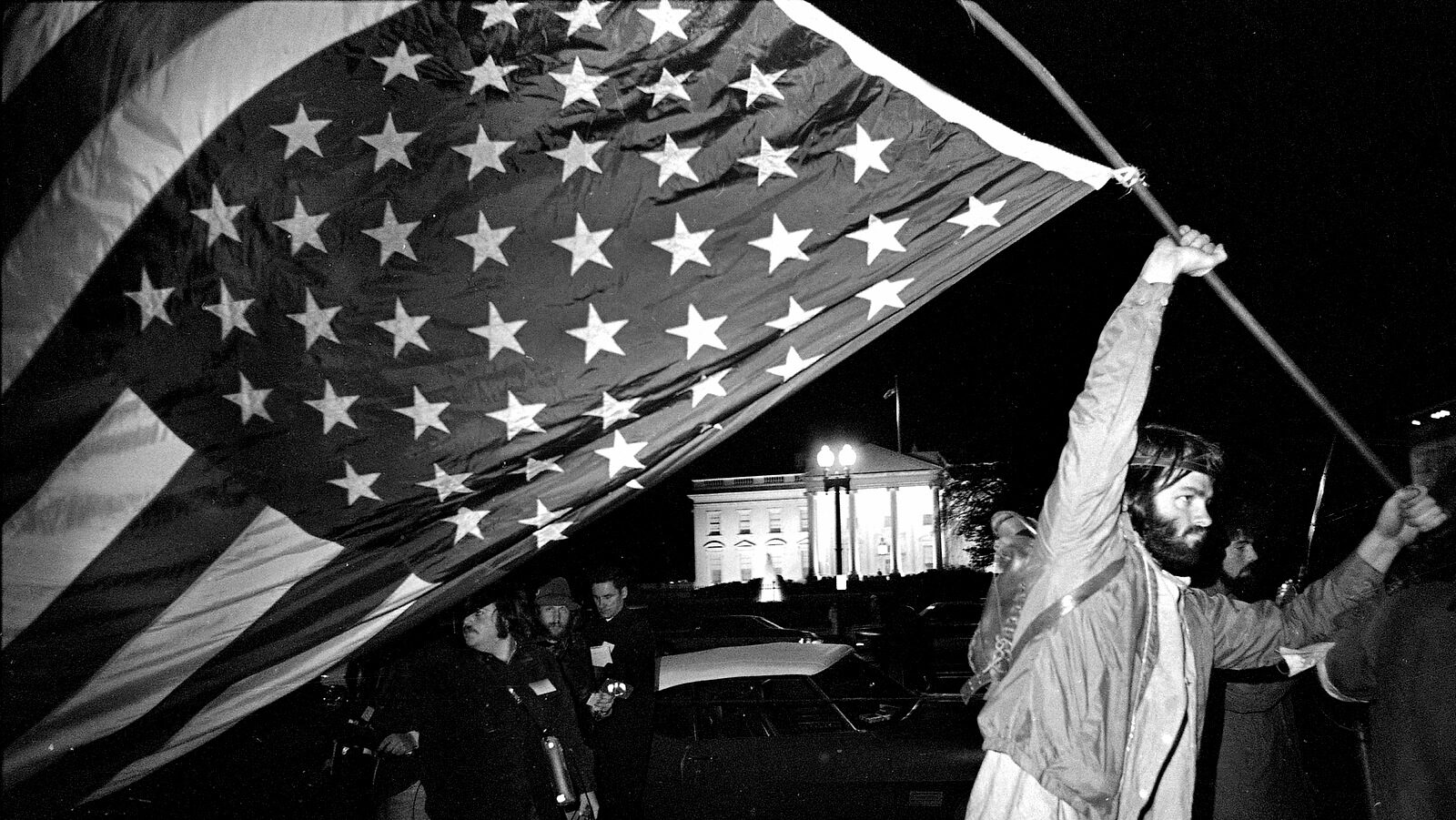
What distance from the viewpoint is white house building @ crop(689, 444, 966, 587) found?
200 ft

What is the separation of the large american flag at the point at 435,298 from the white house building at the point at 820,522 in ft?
174

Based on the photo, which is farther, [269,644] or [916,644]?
→ [916,644]

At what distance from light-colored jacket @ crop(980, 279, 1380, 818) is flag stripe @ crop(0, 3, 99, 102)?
296cm

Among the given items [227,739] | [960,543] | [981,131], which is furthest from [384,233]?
[960,543]


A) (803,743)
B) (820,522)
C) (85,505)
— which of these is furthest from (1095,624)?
(820,522)

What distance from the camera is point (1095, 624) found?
2.72m

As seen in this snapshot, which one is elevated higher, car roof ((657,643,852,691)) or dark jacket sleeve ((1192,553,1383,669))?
dark jacket sleeve ((1192,553,1383,669))

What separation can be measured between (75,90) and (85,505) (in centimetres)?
118

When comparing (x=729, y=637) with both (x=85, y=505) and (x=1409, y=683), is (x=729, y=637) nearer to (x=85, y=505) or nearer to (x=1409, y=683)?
(x=1409, y=683)

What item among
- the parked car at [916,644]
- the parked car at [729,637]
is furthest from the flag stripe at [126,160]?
the parked car at [916,644]

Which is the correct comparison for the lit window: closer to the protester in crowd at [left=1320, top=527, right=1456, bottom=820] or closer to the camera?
the camera

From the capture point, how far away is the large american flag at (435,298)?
2846 millimetres

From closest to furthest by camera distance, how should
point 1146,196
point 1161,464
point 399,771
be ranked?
point 1146,196 < point 1161,464 < point 399,771

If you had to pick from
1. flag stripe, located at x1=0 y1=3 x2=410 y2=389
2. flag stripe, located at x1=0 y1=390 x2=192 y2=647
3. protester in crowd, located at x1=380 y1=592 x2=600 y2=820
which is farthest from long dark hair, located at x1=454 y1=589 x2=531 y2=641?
flag stripe, located at x1=0 y1=3 x2=410 y2=389
